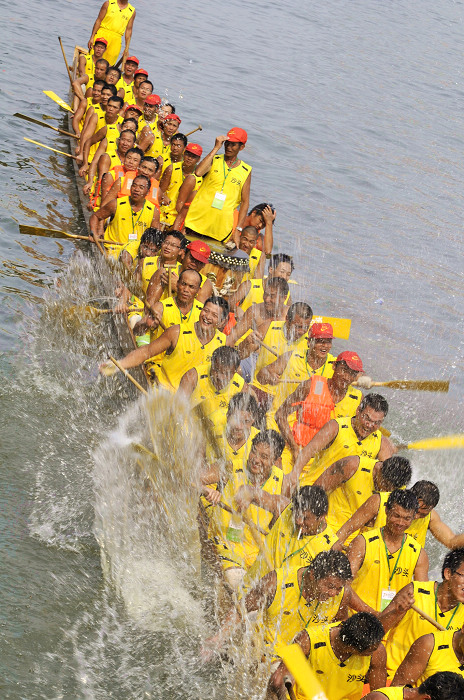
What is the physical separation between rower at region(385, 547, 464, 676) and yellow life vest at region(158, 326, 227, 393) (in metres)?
2.73

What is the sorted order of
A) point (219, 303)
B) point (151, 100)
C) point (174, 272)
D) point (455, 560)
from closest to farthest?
1. point (455, 560)
2. point (219, 303)
3. point (174, 272)
4. point (151, 100)

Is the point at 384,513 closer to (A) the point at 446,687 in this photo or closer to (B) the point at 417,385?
(A) the point at 446,687

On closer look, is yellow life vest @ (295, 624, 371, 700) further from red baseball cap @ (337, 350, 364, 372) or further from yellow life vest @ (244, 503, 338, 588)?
red baseball cap @ (337, 350, 364, 372)

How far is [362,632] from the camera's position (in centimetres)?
420

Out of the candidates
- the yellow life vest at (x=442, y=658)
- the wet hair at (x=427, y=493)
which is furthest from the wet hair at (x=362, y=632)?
the wet hair at (x=427, y=493)

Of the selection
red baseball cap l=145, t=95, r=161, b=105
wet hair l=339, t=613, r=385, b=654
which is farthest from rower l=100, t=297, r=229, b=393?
red baseball cap l=145, t=95, r=161, b=105

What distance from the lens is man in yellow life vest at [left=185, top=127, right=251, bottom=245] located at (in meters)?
9.45

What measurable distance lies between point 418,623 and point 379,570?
1.28ft

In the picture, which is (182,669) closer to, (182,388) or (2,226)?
(182,388)

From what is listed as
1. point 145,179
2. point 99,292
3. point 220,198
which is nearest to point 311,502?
point 99,292

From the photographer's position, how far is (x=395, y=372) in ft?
37.1

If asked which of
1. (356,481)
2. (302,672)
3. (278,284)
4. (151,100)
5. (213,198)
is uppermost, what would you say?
(151,100)

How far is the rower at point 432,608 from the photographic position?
185 inches

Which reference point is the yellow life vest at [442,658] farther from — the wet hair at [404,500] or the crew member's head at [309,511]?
the crew member's head at [309,511]
